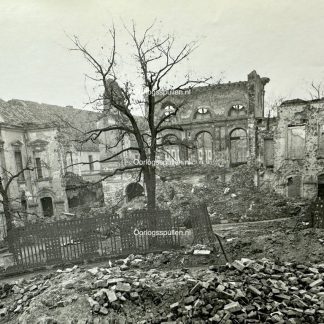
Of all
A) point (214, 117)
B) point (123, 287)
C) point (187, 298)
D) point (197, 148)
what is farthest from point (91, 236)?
point (214, 117)

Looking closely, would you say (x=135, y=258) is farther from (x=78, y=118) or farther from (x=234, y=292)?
(x=78, y=118)

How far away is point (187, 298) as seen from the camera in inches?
258

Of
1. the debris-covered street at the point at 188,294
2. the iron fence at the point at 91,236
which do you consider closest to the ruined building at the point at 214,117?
the iron fence at the point at 91,236

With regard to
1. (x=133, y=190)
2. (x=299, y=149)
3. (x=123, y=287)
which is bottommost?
(x=133, y=190)

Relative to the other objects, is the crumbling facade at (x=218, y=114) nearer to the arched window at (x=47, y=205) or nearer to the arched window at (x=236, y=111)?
the arched window at (x=236, y=111)

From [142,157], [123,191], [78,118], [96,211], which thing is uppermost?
[78,118]

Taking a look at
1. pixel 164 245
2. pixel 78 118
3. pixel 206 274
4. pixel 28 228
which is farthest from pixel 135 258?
pixel 78 118

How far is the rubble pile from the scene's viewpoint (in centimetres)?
608

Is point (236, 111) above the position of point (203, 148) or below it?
above

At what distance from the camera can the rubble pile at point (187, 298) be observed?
239 inches

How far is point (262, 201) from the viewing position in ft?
61.8

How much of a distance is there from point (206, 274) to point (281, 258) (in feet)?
9.63

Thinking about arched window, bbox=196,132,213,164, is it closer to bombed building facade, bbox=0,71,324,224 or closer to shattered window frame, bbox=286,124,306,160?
bombed building facade, bbox=0,71,324,224

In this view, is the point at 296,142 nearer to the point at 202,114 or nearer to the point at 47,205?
the point at 202,114
